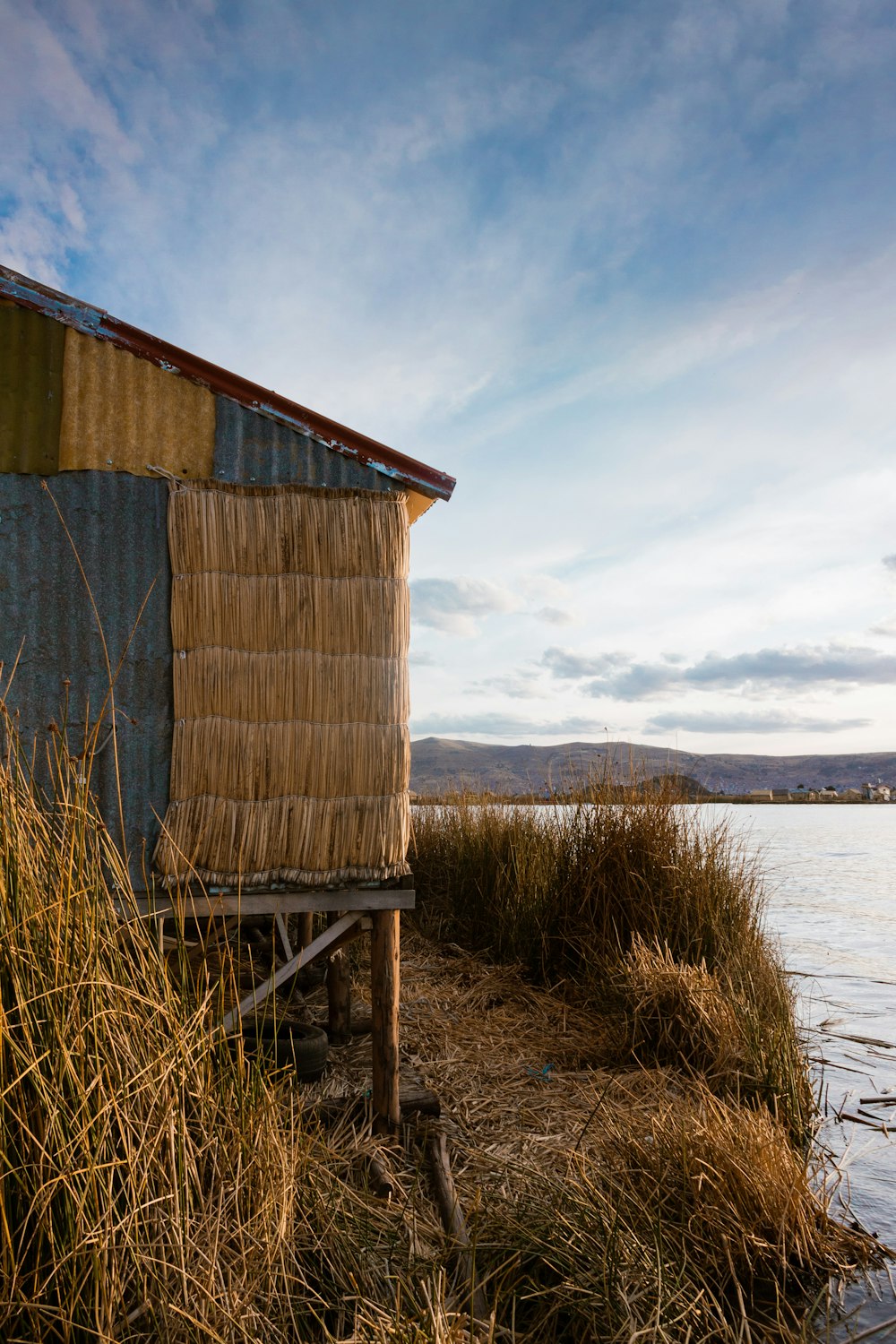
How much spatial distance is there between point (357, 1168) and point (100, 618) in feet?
8.54

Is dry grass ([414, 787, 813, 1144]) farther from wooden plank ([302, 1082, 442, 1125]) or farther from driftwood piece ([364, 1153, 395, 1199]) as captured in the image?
driftwood piece ([364, 1153, 395, 1199])

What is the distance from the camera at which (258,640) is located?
12.9 ft

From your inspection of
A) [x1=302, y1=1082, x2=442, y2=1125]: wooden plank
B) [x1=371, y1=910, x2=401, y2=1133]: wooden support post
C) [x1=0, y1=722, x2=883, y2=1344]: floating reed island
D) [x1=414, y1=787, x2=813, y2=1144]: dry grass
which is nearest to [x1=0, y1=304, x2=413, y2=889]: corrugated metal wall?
[x1=0, y1=722, x2=883, y2=1344]: floating reed island

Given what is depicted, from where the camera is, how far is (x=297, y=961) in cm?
364

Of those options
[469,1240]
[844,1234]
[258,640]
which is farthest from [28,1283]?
[844,1234]

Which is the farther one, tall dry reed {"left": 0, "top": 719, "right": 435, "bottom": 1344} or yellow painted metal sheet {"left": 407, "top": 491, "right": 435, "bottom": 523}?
yellow painted metal sheet {"left": 407, "top": 491, "right": 435, "bottom": 523}

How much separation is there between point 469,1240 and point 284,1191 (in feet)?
2.42

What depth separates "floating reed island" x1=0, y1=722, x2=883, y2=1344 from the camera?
7.55ft

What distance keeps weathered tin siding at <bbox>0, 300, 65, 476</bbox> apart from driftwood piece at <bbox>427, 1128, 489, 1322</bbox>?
11.4ft

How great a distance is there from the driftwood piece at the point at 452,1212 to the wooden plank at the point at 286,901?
107cm

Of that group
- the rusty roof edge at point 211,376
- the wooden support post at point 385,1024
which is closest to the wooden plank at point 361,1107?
the wooden support post at point 385,1024

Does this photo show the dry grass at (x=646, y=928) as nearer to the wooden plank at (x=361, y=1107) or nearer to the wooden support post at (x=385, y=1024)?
the wooden plank at (x=361, y=1107)

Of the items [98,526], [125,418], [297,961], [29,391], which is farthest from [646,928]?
[29,391]

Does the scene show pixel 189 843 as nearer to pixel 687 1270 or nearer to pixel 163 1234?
pixel 163 1234
